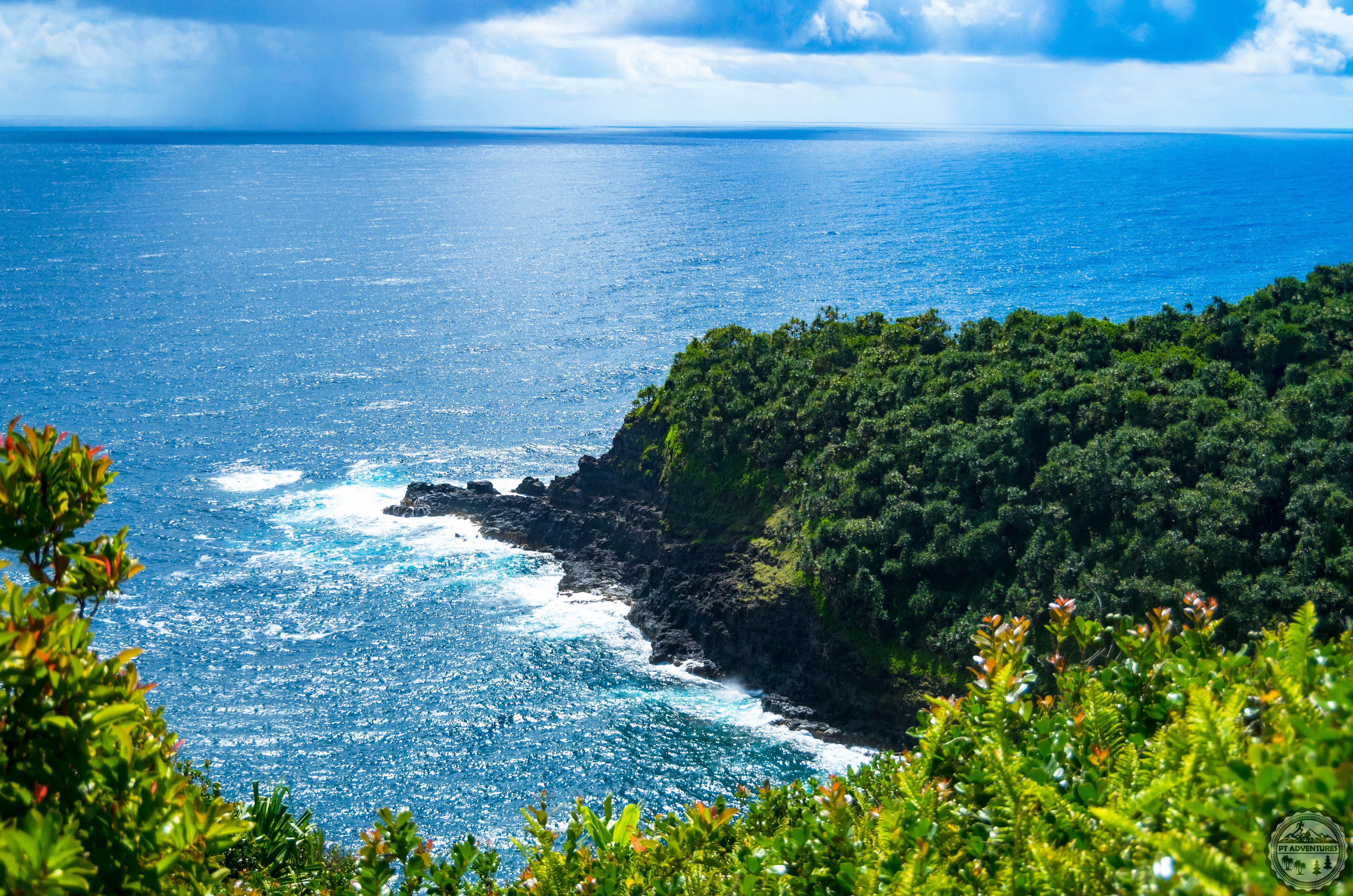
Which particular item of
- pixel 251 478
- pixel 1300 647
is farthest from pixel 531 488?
pixel 1300 647

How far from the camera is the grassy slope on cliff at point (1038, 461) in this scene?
39.7 meters

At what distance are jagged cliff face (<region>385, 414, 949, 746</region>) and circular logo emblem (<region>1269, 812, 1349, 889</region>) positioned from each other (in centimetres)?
3729

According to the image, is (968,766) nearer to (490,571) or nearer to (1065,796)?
(1065,796)

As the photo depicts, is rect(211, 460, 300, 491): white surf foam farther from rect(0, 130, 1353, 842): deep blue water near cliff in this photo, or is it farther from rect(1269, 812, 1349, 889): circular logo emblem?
rect(1269, 812, 1349, 889): circular logo emblem

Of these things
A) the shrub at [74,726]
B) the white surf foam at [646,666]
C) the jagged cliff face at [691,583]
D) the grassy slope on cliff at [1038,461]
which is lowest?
the white surf foam at [646,666]

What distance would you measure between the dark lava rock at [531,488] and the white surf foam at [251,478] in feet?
65.8

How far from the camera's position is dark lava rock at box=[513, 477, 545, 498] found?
246 feet

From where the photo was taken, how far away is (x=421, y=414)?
94812 mm

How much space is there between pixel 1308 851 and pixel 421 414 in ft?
309

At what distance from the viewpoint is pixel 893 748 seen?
147ft

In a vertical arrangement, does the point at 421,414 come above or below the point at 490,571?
above

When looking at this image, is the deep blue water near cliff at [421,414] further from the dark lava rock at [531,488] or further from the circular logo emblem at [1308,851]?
the circular logo emblem at [1308,851]

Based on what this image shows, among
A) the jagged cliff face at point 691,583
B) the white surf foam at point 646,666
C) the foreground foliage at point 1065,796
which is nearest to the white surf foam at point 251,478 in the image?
the jagged cliff face at point 691,583

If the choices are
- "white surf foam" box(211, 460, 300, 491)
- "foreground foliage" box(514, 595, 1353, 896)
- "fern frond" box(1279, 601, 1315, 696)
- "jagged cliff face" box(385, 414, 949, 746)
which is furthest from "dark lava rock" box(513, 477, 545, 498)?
"fern frond" box(1279, 601, 1315, 696)
